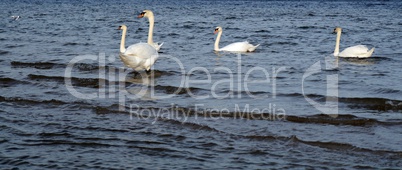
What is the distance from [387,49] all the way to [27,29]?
13.2 metres

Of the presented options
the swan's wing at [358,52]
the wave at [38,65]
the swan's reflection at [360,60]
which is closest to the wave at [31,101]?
the wave at [38,65]

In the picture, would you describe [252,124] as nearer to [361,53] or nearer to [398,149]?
[398,149]

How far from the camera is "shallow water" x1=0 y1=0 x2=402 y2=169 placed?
21.3ft

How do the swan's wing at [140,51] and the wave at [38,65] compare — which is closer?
the swan's wing at [140,51]

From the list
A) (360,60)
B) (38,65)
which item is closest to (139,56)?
(38,65)

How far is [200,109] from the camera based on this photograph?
9062 mm

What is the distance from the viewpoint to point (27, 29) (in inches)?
914

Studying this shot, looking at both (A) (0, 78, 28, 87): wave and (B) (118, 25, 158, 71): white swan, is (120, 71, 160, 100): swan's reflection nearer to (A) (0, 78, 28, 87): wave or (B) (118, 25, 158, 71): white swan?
(B) (118, 25, 158, 71): white swan

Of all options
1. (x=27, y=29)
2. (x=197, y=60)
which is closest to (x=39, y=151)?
(x=197, y=60)

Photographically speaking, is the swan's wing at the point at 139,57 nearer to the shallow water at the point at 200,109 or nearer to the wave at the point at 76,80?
the shallow water at the point at 200,109

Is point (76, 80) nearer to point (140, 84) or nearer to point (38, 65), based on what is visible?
point (140, 84)

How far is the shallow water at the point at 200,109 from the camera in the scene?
6.48 metres

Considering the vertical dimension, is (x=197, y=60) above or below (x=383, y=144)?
above

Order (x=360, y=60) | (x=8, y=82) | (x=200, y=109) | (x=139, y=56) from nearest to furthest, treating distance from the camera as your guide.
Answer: (x=200, y=109)
(x=8, y=82)
(x=139, y=56)
(x=360, y=60)
